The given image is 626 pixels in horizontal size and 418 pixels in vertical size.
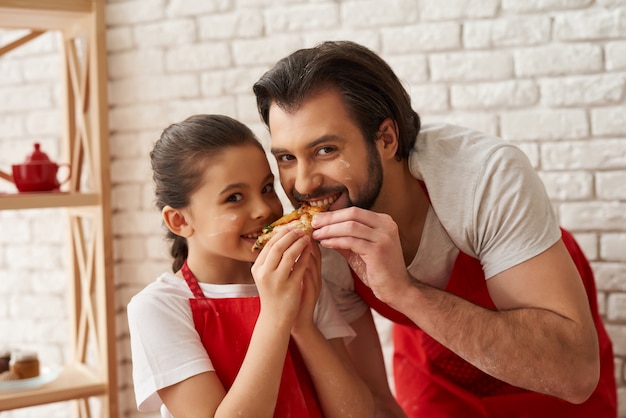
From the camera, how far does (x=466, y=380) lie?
2.26m

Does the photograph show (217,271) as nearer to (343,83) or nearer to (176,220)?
(176,220)

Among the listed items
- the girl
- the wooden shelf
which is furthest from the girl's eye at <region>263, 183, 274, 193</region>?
the wooden shelf

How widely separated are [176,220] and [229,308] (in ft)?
0.81

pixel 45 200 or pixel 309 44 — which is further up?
pixel 309 44

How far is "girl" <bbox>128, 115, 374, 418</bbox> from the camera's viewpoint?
1.68 metres

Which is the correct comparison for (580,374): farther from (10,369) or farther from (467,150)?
(10,369)

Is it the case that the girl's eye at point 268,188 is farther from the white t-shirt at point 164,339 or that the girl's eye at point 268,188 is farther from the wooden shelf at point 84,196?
the wooden shelf at point 84,196

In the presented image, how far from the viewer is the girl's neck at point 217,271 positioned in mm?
1884

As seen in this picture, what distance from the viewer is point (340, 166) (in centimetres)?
186

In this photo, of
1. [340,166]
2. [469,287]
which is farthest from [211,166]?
[469,287]

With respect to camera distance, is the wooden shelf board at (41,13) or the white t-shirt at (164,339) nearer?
the white t-shirt at (164,339)

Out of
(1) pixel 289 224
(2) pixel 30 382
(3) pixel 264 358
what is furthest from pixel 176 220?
(2) pixel 30 382

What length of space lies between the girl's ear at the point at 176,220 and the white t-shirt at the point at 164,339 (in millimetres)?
122

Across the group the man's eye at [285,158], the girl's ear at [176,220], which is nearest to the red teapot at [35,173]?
the girl's ear at [176,220]
